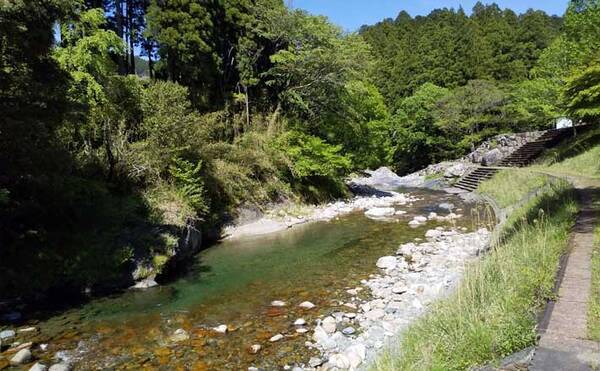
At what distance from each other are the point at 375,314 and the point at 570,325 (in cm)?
370

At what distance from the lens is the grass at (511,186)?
15703 mm

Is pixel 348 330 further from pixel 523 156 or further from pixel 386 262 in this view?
pixel 523 156

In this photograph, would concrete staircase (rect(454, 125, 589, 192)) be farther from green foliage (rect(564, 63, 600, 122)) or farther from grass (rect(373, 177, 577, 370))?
grass (rect(373, 177, 577, 370))

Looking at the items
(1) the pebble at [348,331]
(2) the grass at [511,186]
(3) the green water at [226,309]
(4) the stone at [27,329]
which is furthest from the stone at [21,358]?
(2) the grass at [511,186]

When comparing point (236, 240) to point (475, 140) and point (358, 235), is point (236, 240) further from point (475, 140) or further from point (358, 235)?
point (475, 140)

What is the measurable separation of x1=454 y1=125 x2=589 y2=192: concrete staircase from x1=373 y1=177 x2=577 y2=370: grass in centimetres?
2038

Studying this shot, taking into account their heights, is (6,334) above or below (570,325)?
below

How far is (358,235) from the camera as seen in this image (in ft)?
47.4

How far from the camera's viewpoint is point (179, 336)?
6965mm

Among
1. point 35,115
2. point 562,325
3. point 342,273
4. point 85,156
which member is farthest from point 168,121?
point 562,325

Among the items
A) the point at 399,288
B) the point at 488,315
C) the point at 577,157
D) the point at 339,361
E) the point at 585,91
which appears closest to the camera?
the point at 488,315

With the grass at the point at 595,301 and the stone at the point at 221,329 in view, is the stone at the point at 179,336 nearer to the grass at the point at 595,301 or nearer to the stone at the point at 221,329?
the stone at the point at 221,329

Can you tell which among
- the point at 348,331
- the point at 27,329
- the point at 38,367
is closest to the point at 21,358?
the point at 38,367

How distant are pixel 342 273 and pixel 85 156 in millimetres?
8911
